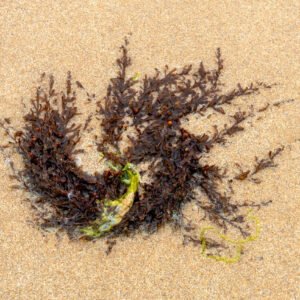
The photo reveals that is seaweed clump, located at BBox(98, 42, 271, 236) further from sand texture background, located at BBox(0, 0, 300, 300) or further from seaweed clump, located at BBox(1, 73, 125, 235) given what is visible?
seaweed clump, located at BBox(1, 73, 125, 235)

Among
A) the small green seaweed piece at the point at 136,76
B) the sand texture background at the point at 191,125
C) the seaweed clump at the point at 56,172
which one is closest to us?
the sand texture background at the point at 191,125

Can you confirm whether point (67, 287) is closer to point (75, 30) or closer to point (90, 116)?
point (90, 116)

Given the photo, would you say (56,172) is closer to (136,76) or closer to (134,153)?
(134,153)

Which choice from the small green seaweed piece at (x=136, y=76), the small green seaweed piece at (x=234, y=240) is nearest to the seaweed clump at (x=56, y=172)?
the small green seaweed piece at (x=136, y=76)

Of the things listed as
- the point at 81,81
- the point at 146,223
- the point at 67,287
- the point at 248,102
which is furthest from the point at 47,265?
the point at 248,102

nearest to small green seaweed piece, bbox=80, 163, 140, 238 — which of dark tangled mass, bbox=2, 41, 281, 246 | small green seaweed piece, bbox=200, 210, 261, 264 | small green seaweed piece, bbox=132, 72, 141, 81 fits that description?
dark tangled mass, bbox=2, 41, 281, 246

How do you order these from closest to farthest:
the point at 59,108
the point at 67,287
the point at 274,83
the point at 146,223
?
the point at 67,287 → the point at 146,223 → the point at 59,108 → the point at 274,83

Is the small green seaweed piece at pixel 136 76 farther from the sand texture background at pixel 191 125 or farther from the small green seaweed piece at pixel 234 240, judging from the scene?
the small green seaweed piece at pixel 234 240

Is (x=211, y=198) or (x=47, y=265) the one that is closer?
(x=47, y=265)
